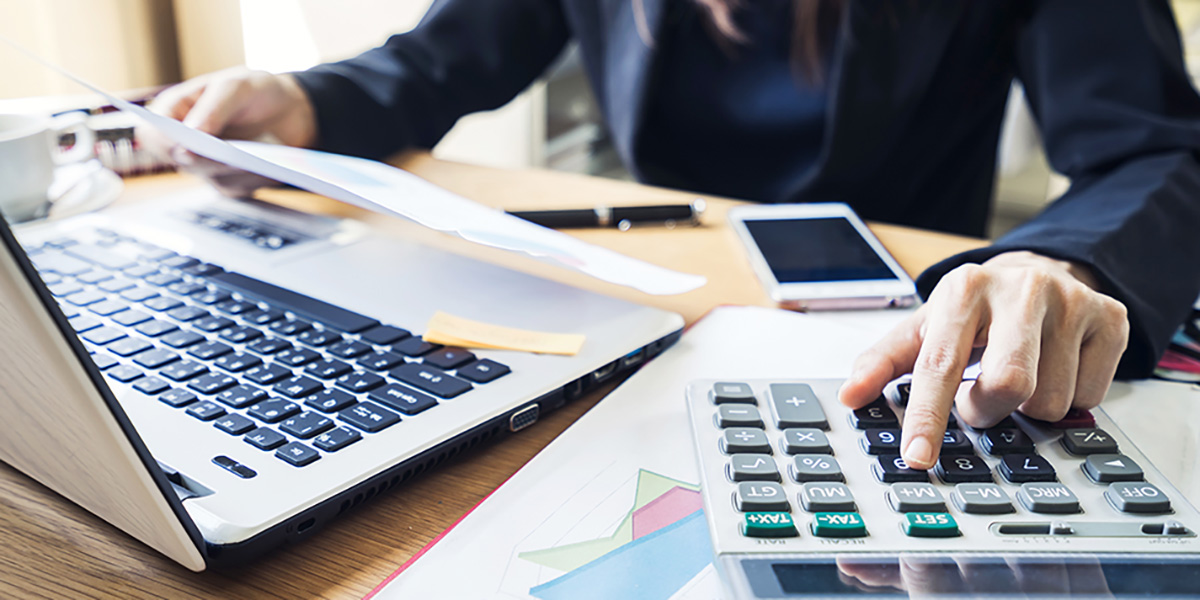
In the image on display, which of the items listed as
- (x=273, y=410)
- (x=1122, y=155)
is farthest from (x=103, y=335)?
(x=1122, y=155)

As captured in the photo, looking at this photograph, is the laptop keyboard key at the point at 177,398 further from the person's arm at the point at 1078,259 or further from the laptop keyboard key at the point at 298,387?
the person's arm at the point at 1078,259

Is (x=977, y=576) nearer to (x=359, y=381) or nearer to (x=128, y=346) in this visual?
(x=359, y=381)

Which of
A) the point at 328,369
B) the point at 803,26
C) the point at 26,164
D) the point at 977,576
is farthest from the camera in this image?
the point at 803,26

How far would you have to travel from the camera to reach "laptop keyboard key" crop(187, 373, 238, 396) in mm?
324

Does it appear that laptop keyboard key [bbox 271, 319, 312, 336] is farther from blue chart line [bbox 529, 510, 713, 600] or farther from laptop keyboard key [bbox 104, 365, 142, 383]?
blue chart line [bbox 529, 510, 713, 600]

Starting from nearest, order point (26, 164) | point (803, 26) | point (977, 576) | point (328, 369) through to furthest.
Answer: point (977, 576) → point (328, 369) → point (26, 164) → point (803, 26)

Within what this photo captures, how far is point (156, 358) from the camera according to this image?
348 mm

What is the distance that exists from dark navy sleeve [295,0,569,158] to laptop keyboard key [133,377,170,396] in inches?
15.4

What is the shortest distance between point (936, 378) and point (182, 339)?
0.32 meters

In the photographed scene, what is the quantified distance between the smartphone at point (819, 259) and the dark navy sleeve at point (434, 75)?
1.09 ft

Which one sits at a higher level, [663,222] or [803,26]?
[803,26]

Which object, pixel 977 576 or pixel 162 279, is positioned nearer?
pixel 977 576

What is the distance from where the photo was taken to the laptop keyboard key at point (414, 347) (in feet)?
1.20

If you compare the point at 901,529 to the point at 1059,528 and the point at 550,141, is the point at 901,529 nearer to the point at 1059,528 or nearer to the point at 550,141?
the point at 1059,528
